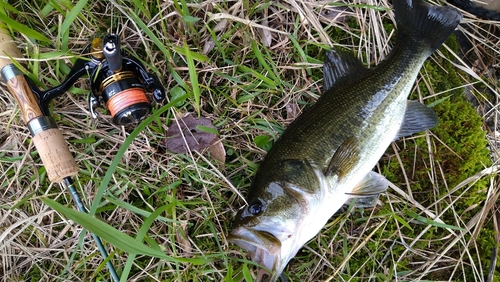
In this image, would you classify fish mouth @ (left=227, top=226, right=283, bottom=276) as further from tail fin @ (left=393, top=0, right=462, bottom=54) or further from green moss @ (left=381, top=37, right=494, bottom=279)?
tail fin @ (left=393, top=0, right=462, bottom=54)

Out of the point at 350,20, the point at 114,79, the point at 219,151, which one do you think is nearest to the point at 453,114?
the point at 350,20

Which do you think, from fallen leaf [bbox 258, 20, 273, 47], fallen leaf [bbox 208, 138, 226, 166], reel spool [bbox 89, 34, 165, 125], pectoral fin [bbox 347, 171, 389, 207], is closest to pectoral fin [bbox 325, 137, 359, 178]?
pectoral fin [bbox 347, 171, 389, 207]

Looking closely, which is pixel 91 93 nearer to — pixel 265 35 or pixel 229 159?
pixel 229 159

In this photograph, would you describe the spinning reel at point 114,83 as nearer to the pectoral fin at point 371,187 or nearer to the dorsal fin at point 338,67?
the dorsal fin at point 338,67

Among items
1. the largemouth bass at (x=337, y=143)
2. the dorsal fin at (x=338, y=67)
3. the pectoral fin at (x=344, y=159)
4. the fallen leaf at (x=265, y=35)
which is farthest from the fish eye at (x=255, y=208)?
the fallen leaf at (x=265, y=35)

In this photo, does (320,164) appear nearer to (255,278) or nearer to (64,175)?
(255,278)
